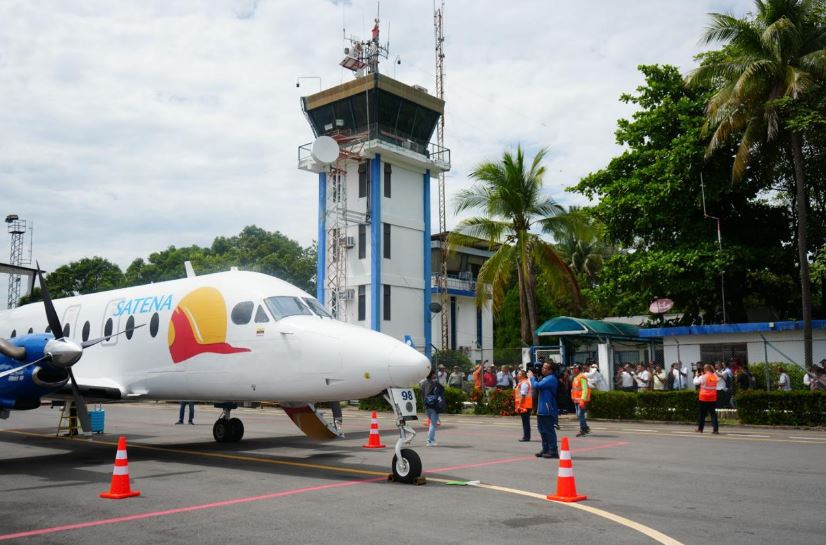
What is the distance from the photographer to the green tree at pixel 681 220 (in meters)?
27.5

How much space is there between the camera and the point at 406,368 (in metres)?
10.6

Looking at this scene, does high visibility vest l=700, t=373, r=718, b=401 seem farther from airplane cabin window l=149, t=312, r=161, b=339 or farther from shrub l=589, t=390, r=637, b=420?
airplane cabin window l=149, t=312, r=161, b=339

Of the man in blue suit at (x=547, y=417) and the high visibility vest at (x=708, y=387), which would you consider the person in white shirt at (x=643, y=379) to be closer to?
the high visibility vest at (x=708, y=387)

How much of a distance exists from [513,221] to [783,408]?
44.9ft

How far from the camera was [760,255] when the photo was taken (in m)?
27.8

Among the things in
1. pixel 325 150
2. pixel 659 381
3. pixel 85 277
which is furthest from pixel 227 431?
pixel 85 277

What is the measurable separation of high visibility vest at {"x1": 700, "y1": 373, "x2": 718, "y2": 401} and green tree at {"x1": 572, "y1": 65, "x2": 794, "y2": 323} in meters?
9.53

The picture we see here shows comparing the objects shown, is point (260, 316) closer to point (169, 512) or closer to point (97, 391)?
point (97, 391)

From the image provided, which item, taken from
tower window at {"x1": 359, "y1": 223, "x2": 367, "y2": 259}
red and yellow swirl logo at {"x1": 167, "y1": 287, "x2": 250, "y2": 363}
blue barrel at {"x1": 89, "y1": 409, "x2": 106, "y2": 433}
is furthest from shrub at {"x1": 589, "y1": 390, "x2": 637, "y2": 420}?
tower window at {"x1": 359, "y1": 223, "x2": 367, "y2": 259}

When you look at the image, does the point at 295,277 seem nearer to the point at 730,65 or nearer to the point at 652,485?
the point at 730,65

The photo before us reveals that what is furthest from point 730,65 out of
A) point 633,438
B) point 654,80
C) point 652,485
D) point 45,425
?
point 45,425

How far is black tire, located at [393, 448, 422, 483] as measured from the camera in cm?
1022

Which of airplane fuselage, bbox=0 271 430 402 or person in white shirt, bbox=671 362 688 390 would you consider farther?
person in white shirt, bbox=671 362 688 390

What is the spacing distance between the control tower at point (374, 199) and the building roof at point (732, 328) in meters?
16.5
